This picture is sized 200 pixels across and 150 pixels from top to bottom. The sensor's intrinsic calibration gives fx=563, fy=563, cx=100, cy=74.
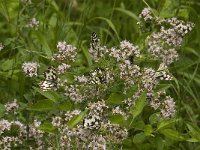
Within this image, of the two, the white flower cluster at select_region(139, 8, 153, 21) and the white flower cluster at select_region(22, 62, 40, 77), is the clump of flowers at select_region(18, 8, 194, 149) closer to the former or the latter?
the white flower cluster at select_region(22, 62, 40, 77)

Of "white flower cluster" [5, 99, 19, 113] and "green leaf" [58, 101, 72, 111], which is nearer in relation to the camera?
Answer: "green leaf" [58, 101, 72, 111]

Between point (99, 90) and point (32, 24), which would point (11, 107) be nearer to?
point (99, 90)

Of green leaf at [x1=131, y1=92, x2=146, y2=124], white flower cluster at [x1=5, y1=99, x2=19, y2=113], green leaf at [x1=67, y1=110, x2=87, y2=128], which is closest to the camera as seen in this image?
green leaf at [x1=67, y1=110, x2=87, y2=128]

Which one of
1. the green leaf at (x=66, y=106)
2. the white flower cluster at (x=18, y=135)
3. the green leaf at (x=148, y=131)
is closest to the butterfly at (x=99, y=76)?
the green leaf at (x=66, y=106)

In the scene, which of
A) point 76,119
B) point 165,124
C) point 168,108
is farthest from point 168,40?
point 76,119

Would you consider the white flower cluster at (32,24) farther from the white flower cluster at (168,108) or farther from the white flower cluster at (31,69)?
the white flower cluster at (168,108)

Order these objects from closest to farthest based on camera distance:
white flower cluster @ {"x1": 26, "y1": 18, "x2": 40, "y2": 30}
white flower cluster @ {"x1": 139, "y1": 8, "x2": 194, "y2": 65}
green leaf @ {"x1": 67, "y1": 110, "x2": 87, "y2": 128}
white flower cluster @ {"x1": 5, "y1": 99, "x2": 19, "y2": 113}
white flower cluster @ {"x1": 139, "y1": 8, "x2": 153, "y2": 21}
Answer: green leaf @ {"x1": 67, "y1": 110, "x2": 87, "y2": 128} < white flower cluster @ {"x1": 5, "y1": 99, "x2": 19, "y2": 113} < white flower cluster @ {"x1": 139, "y1": 8, "x2": 194, "y2": 65} < white flower cluster @ {"x1": 139, "y1": 8, "x2": 153, "y2": 21} < white flower cluster @ {"x1": 26, "y1": 18, "x2": 40, "y2": 30}

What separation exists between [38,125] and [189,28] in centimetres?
95

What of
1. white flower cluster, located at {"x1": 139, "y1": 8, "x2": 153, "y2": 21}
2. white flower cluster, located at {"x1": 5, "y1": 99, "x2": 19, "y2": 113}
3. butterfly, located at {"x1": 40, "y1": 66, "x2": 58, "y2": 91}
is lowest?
white flower cluster, located at {"x1": 5, "y1": 99, "x2": 19, "y2": 113}

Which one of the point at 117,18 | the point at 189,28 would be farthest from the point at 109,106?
→ the point at 117,18

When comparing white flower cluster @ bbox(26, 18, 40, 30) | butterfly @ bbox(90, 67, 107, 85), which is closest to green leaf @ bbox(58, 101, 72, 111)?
butterfly @ bbox(90, 67, 107, 85)

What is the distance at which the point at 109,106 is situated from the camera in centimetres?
270

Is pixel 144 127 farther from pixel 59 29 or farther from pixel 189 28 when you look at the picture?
pixel 59 29

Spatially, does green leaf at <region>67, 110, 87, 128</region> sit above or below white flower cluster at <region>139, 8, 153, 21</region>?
below
